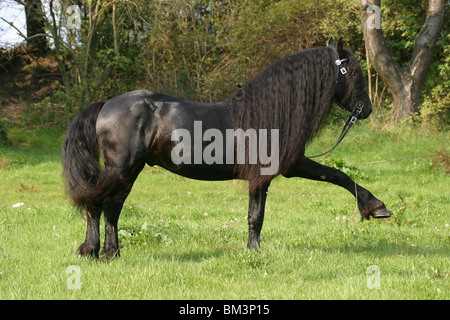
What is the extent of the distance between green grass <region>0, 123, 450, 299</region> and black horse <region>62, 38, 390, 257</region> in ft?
1.49

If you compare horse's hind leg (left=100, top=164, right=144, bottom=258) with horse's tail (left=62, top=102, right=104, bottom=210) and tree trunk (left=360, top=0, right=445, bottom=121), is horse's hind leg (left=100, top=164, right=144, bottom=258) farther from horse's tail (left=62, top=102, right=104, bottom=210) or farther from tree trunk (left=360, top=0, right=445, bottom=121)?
tree trunk (left=360, top=0, right=445, bottom=121)

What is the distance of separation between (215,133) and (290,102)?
2.60 ft

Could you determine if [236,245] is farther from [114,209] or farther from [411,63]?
[411,63]

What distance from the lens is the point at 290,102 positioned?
4.49m

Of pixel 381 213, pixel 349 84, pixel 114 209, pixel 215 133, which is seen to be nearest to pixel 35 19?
pixel 114 209

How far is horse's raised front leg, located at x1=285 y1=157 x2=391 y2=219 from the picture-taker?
4707 millimetres

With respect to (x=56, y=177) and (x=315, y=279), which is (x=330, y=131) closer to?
(x=56, y=177)

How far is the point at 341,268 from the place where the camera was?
4316mm

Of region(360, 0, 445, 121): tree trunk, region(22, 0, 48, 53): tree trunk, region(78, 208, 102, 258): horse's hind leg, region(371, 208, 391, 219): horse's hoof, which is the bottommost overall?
region(78, 208, 102, 258): horse's hind leg

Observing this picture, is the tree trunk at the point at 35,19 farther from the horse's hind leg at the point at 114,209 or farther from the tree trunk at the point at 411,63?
the horse's hind leg at the point at 114,209

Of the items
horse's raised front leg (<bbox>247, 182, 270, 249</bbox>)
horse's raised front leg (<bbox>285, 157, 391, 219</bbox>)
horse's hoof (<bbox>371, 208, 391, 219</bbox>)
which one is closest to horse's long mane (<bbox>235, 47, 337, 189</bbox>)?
horse's raised front leg (<bbox>247, 182, 270, 249</bbox>)

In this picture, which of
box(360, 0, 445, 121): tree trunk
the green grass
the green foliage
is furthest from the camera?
the green foliage

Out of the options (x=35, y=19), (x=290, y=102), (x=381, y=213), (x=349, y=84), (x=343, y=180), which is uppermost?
(x=35, y=19)

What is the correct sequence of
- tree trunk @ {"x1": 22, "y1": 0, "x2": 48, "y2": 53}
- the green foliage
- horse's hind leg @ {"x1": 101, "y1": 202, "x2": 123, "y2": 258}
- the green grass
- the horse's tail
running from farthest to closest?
the green foliage, tree trunk @ {"x1": 22, "y1": 0, "x2": 48, "y2": 53}, horse's hind leg @ {"x1": 101, "y1": 202, "x2": 123, "y2": 258}, the horse's tail, the green grass
